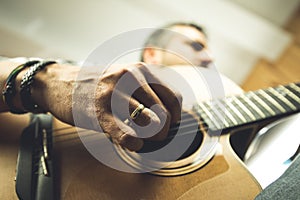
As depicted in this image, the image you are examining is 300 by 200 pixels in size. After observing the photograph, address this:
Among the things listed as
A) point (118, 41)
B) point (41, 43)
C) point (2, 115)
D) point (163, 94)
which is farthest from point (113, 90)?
point (41, 43)

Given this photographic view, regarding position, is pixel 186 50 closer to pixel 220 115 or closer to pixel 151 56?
pixel 151 56

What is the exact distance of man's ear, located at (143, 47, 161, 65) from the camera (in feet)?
3.27

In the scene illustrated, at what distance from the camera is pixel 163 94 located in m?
0.52

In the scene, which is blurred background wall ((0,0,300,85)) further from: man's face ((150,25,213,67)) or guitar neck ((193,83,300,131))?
guitar neck ((193,83,300,131))

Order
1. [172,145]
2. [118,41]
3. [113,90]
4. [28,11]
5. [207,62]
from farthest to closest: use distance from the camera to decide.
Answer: [28,11] < [118,41] < [207,62] < [172,145] < [113,90]

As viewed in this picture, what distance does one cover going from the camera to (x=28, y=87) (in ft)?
1.78

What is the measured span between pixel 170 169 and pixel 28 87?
0.94 ft

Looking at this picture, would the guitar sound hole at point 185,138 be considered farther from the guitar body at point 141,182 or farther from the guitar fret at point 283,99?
the guitar fret at point 283,99

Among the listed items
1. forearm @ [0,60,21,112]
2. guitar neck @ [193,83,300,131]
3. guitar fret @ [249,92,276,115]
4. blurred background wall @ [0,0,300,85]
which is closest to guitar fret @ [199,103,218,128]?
guitar neck @ [193,83,300,131]

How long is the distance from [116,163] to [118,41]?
77 centimetres

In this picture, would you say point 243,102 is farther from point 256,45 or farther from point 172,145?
point 256,45

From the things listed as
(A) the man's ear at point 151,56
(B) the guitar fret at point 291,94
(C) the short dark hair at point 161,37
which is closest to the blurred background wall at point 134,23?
(C) the short dark hair at point 161,37

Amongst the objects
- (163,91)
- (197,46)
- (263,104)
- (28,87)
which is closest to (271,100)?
(263,104)

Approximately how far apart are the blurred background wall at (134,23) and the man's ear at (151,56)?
42 cm
